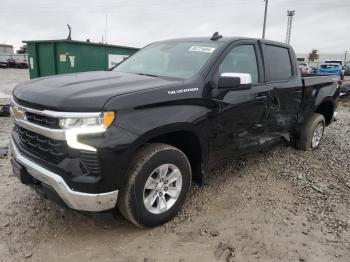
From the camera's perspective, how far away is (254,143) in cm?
432

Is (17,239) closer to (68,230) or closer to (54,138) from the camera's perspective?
(68,230)

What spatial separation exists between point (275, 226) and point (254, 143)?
3.87 feet

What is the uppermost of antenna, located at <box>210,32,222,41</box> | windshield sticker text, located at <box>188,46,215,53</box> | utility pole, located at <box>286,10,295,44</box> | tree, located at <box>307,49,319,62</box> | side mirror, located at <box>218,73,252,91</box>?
utility pole, located at <box>286,10,295,44</box>

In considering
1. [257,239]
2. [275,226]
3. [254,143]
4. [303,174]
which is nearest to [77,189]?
Result: [257,239]

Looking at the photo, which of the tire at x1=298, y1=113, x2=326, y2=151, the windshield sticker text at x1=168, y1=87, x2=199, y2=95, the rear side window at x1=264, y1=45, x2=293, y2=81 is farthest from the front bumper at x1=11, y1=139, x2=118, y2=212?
the tire at x1=298, y1=113, x2=326, y2=151

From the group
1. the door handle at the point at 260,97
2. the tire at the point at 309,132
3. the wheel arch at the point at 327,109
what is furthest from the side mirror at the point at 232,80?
the wheel arch at the point at 327,109

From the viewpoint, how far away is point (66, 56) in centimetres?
998

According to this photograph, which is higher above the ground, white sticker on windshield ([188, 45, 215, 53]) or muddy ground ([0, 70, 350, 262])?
white sticker on windshield ([188, 45, 215, 53])

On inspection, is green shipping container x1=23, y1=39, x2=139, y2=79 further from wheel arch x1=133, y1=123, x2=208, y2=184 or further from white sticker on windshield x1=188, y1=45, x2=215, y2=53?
wheel arch x1=133, y1=123, x2=208, y2=184

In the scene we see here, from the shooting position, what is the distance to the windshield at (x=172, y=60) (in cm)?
374

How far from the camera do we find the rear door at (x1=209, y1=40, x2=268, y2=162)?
3660mm

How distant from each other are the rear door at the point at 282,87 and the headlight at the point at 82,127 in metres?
2.48

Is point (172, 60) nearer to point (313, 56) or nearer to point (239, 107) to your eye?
point (239, 107)

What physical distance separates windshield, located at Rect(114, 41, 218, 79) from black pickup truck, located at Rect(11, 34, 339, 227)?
2cm
